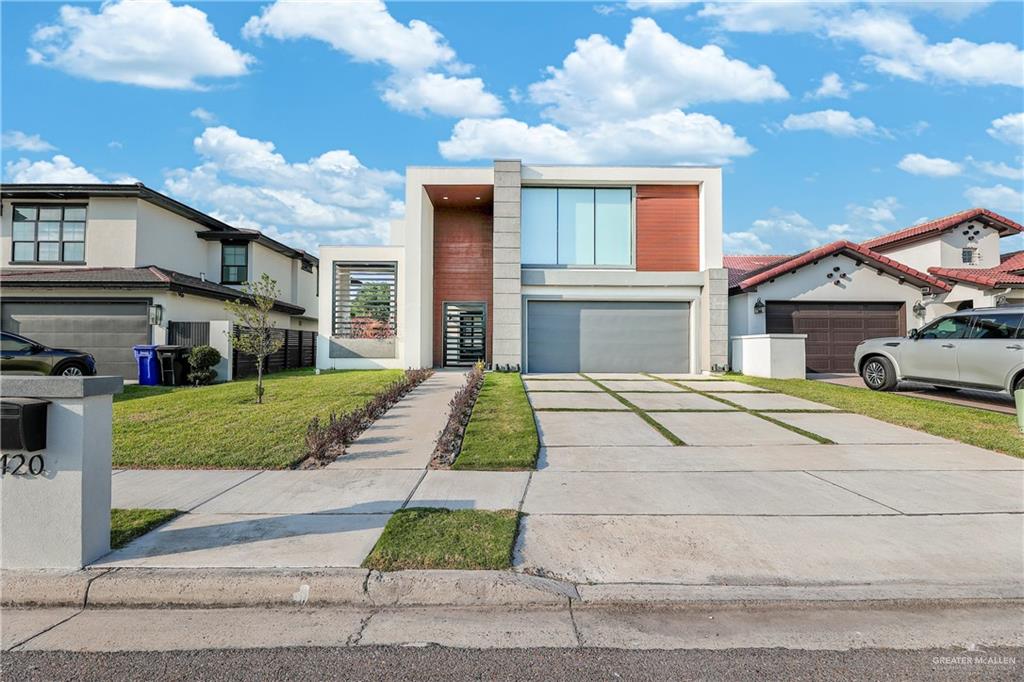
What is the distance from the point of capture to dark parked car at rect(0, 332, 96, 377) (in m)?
12.5

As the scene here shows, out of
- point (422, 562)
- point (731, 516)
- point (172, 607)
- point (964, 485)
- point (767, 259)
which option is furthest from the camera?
point (767, 259)

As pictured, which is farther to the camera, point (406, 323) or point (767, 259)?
point (767, 259)

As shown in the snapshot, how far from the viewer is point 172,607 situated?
3.42m

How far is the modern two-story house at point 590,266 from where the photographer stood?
17.7 metres

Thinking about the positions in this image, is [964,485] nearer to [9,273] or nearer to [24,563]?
[24,563]

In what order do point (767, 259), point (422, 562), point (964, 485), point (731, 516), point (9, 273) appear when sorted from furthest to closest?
1. point (767, 259)
2. point (9, 273)
3. point (964, 485)
4. point (731, 516)
5. point (422, 562)

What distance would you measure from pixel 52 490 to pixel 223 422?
18.1ft

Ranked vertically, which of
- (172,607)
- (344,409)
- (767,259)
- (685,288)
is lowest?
(172,607)

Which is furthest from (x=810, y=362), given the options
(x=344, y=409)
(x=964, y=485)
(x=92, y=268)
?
(x=92, y=268)

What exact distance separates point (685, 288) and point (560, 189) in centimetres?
548

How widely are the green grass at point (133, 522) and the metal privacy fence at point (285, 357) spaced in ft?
41.6

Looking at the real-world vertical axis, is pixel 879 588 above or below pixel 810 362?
below

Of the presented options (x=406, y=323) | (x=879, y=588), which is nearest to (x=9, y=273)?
(x=406, y=323)

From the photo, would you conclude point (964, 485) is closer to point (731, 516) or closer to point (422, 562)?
point (731, 516)
